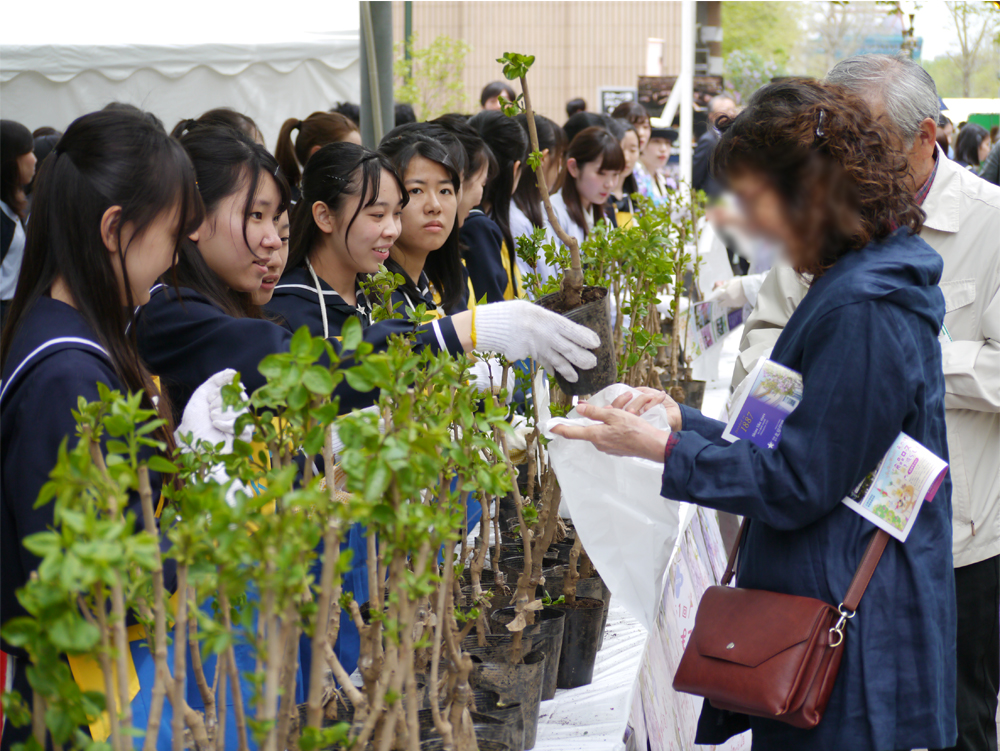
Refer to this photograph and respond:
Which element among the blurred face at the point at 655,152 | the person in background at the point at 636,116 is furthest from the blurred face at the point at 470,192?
the blurred face at the point at 655,152

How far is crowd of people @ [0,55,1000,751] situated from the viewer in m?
1.20

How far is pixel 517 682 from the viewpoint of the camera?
144cm

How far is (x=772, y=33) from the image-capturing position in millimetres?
39094

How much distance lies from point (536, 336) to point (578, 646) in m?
0.59

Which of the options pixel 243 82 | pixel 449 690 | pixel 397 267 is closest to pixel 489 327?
pixel 449 690

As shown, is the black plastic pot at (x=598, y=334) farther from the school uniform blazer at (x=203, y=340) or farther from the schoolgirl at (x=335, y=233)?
the schoolgirl at (x=335, y=233)

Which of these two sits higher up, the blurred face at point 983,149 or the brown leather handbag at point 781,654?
the blurred face at point 983,149

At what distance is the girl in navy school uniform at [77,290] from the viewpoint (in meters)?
1.10

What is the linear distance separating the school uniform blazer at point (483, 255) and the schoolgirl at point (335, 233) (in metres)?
0.90

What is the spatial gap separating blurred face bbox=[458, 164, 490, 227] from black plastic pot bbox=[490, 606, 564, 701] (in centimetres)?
154

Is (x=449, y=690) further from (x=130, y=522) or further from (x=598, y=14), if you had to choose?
(x=598, y=14)

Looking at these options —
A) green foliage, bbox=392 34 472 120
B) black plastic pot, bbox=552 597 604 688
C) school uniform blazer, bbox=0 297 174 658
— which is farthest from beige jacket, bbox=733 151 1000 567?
green foliage, bbox=392 34 472 120

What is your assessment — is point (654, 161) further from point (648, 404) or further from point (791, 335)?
point (791, 335)

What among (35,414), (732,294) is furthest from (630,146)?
(35,414)
